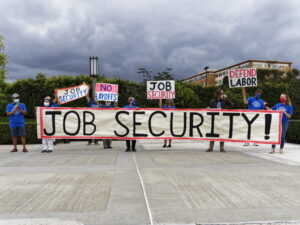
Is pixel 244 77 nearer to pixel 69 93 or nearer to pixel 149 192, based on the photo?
pixel 69 93

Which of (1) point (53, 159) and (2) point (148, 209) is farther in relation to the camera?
(1) point (53, 159)

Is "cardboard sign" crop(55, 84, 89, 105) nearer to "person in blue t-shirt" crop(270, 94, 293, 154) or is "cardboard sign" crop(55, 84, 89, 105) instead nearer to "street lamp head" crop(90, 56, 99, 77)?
"street lamp head" crop(90, 56, 99, 77)

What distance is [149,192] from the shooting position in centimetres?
443

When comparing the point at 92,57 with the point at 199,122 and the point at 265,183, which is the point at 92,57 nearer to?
the point at 199,122

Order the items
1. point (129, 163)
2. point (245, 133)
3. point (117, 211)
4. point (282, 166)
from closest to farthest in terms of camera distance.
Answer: point (117, 211) → point (282, 166) → point (129, 163) → point (245, 133)

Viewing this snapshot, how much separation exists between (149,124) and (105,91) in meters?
3.29

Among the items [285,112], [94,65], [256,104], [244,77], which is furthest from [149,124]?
[94,65]

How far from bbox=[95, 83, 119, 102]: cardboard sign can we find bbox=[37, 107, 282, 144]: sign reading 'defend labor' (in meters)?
2.14

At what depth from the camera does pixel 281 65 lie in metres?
134

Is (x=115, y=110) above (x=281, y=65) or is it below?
below

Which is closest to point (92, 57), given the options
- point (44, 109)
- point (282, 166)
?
point (44, 109)

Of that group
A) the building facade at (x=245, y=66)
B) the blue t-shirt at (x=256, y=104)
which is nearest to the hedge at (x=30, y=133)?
the blue t-shirt at (x=256, y=104)

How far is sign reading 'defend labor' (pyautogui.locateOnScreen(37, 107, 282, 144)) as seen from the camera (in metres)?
9.63

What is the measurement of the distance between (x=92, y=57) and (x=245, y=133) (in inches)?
309
